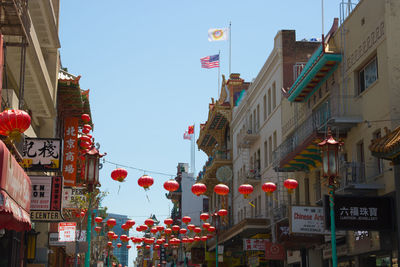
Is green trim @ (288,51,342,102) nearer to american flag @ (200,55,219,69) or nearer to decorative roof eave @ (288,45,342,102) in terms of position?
decorative roof eave @ (288,45,342,102)

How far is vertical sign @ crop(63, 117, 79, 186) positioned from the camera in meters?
35.8

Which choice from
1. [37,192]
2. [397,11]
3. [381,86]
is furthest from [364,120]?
[37,192]

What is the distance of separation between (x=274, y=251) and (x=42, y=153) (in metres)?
17.9

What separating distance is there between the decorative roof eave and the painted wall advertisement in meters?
13.6

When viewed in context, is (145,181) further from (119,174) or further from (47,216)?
(47,216)

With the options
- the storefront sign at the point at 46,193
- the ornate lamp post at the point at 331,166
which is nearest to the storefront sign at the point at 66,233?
the storefront sign at the point at 46,193

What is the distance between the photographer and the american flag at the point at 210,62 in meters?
55.2

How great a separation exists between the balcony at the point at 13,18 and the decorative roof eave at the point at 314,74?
1408 centimetres

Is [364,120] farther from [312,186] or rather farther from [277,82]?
[277,82]

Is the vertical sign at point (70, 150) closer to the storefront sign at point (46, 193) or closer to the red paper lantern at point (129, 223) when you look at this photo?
the red paper lantern at point (129, 223)

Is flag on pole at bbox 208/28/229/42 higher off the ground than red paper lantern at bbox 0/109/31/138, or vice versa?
flag on pole at bbox 208/28/229/42

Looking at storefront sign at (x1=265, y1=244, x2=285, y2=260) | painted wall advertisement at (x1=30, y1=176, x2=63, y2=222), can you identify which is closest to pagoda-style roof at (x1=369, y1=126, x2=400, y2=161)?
painted wall advertisement at (x1=30, y1=176, x2=63, y2=222)

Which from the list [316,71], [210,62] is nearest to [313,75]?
[316,71]

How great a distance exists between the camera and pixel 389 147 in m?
19.0
